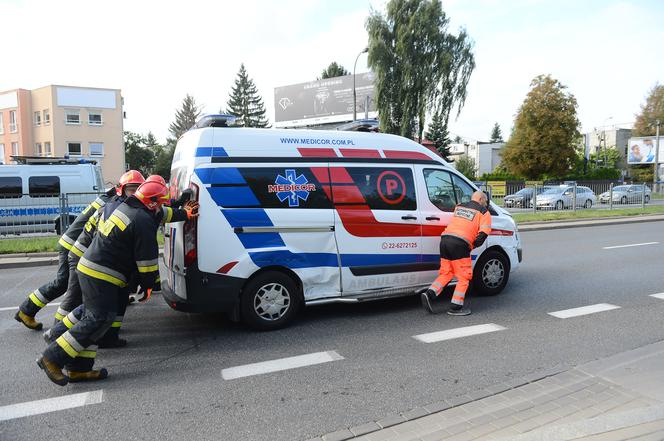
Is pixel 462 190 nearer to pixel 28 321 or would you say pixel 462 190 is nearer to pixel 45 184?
pixel 28 321

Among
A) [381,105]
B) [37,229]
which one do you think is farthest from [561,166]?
[37,229]

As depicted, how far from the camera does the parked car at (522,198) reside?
863 inches

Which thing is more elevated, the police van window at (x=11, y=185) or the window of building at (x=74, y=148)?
the window of building at (x=74, y=148)

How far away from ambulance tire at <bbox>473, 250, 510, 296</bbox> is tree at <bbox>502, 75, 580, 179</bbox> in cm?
4164

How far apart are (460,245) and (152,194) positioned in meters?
3.49

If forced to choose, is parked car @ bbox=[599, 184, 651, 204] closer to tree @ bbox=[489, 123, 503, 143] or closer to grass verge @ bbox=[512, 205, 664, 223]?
grass verge @ bbox=[512, 205, 664, 223]

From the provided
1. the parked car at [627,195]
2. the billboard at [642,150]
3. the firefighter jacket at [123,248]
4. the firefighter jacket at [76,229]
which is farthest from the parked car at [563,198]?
the billboard at [642,150]

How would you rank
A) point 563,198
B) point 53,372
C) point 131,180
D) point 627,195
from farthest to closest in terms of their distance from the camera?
1. point 627,195
2. point 563,198
3. point 131,180
4. point 53,372

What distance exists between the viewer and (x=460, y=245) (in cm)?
600

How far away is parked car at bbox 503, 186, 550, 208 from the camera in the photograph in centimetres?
2192

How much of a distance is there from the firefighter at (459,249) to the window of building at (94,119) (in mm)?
47501

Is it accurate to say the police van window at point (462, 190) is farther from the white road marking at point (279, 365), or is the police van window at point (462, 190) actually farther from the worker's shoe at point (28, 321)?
the worker's shoe at point (28, 321)

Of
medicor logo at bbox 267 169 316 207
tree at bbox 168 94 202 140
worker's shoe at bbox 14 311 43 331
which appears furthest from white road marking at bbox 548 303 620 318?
tree at bbox 168 94 202 140

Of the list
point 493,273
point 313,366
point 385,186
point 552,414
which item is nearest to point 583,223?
point 493,273
